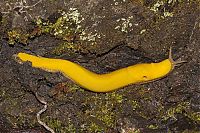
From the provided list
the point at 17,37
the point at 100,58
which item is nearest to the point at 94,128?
the point at 100,58

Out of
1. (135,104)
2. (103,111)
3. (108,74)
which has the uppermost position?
(108,74)

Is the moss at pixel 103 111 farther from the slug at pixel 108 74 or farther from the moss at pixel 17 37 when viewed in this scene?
the moss at pixel 17 37

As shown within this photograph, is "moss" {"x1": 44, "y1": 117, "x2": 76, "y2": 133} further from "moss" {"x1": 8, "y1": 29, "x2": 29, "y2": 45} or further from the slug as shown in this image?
"moss" {"x1": 8, "y1": 29, "x2": 29, "y2": 45}

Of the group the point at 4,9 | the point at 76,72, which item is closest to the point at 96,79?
the point at 76,72

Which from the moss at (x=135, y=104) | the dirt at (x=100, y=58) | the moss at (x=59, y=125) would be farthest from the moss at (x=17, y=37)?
the moss at (x=135, y=104)

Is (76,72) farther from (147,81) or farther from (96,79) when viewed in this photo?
(147,81)

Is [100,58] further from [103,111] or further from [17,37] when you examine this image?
[17,37]
